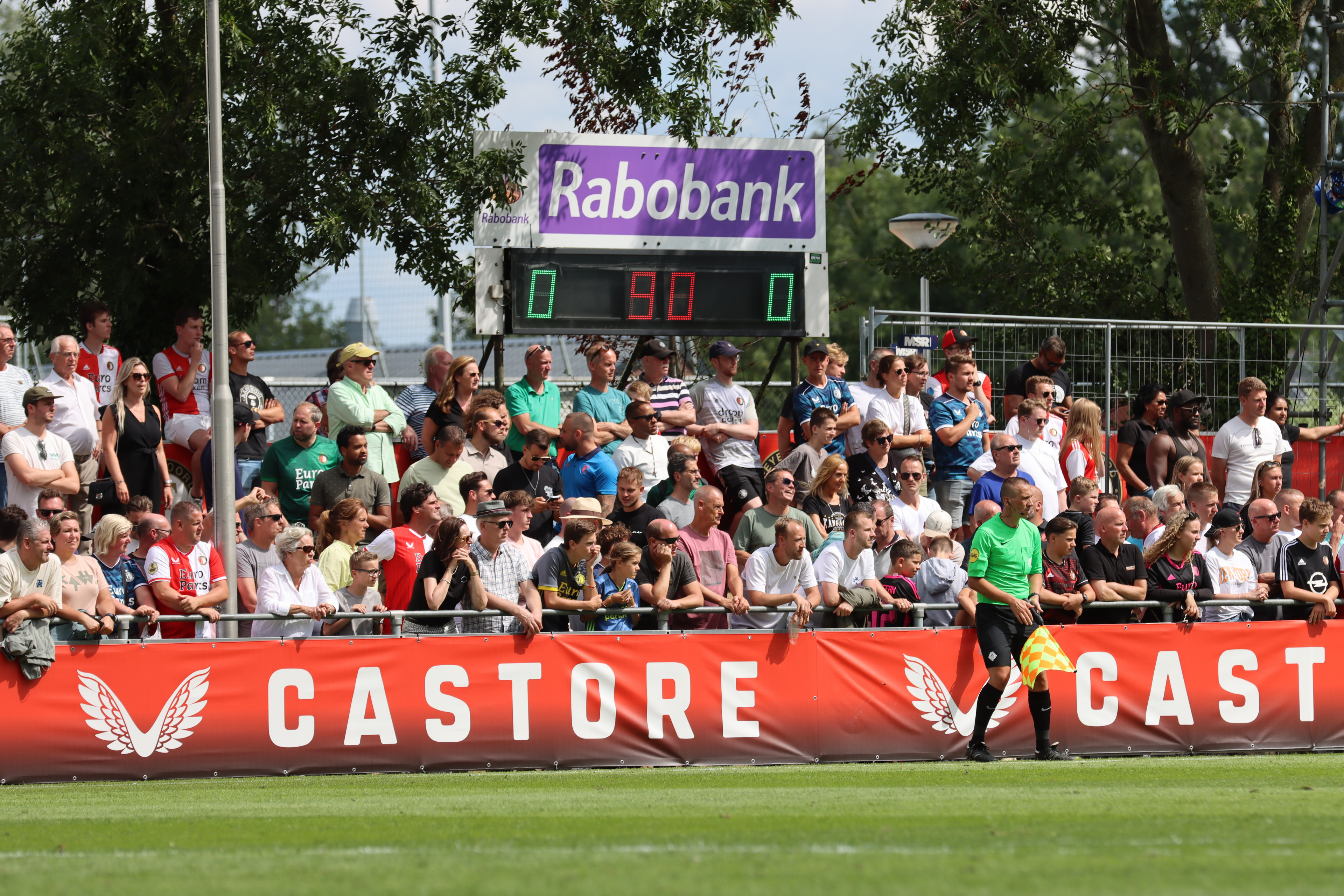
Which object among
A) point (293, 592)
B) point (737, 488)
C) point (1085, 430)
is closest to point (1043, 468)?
point (1085, 430)

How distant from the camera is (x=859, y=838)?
7.09 m

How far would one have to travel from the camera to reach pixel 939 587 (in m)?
12.4

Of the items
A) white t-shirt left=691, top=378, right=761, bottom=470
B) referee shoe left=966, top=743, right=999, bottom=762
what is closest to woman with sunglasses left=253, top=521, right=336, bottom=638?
white t-shirt left=691, top=378, right=761, bottom=470

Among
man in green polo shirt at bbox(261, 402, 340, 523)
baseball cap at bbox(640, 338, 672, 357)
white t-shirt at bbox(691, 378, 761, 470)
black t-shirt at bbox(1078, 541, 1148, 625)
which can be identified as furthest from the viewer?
baseball cap at bbox(640, 338, 672, 357)

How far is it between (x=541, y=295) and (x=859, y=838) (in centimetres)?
903

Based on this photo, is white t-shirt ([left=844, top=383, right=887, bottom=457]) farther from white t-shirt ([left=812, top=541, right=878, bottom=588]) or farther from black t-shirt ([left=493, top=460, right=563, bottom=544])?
black t-shirt ([left=493, top=460, right=563, bottom=544])

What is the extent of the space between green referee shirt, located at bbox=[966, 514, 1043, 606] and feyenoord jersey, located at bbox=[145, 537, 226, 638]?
18.0 ft

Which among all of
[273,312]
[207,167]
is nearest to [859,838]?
[207,167]

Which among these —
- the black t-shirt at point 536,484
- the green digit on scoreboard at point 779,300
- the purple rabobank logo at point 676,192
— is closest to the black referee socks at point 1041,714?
the black t-shirt at point 536,484

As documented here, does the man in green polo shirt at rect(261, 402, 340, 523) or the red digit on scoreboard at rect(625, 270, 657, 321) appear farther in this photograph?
the red digit on scoreboard at rect(625, 270, 657, 321)

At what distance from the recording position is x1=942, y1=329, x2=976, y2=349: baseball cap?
15.5m

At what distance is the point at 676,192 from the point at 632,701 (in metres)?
6.28

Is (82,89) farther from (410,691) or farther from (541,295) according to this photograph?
(410,691)

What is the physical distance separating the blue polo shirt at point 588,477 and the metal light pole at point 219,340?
9.03ft
